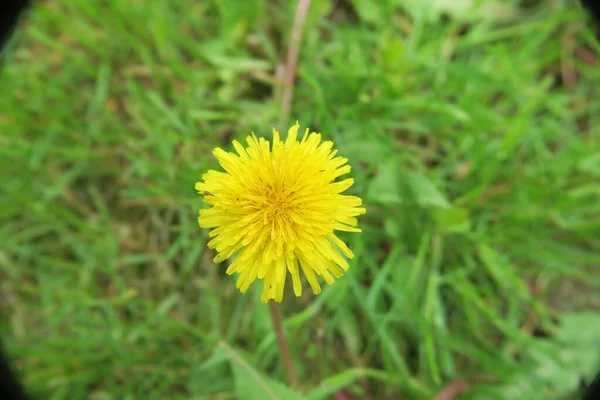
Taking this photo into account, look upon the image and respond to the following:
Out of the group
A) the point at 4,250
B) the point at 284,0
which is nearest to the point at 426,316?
the point at 284,0

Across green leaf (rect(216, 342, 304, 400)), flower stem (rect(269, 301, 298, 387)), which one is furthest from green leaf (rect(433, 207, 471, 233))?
green leaf (rect(216, 342, 304, 400))

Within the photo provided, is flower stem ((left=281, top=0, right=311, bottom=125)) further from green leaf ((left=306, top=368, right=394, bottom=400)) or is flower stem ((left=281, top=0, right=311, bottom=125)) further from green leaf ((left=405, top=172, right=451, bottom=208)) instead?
green leaf ((left=306, top=368, right=394, bottom=400))

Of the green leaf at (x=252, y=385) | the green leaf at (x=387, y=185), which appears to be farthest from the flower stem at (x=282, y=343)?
the green leaf at (x=387, y=185)

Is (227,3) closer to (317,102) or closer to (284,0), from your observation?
(284,0)

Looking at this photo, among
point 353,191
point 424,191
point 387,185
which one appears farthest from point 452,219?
point 353,191

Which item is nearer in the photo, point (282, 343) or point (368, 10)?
point (282, 343)

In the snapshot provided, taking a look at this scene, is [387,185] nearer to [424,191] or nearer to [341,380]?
[424,191]
